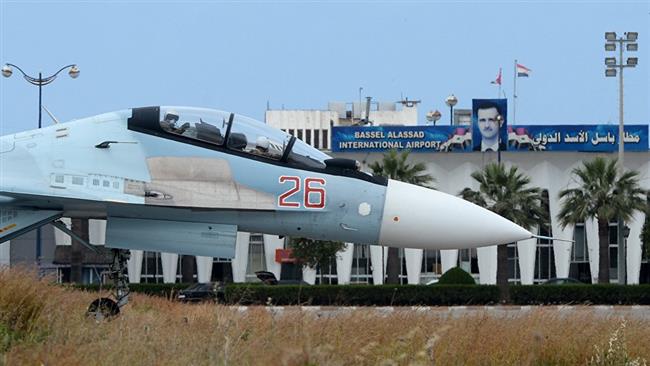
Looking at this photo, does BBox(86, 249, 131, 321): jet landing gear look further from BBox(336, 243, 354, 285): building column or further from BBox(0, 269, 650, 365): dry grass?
BBox(336, 243, 354, 285): building column

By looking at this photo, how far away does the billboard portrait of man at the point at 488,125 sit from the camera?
67.8 meters

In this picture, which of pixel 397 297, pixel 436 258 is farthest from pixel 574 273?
pixel 397 297

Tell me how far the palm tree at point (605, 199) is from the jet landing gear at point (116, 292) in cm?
3847

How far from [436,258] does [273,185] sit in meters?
58.6

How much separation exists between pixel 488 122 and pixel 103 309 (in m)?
56.4

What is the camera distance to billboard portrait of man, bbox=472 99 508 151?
67.8 m

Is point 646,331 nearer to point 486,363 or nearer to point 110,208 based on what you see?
point 486,363

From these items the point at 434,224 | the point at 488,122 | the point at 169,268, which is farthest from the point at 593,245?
the point at 434,224

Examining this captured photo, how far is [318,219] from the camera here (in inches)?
535

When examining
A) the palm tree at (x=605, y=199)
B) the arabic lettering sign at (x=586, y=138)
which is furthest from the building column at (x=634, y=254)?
the palm tree at (x=605, y=199)

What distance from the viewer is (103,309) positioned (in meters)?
13.4

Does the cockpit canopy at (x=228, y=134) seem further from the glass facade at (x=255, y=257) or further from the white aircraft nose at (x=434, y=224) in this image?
the glass facade at (x=255, y=257)

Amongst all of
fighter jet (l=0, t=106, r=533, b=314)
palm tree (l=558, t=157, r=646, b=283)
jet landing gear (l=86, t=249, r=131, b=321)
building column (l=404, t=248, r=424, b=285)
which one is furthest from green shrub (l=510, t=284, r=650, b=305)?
jet landing gear (l=86, t=249, r=131, b=321)

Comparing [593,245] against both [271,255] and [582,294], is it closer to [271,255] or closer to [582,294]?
[271,255]
